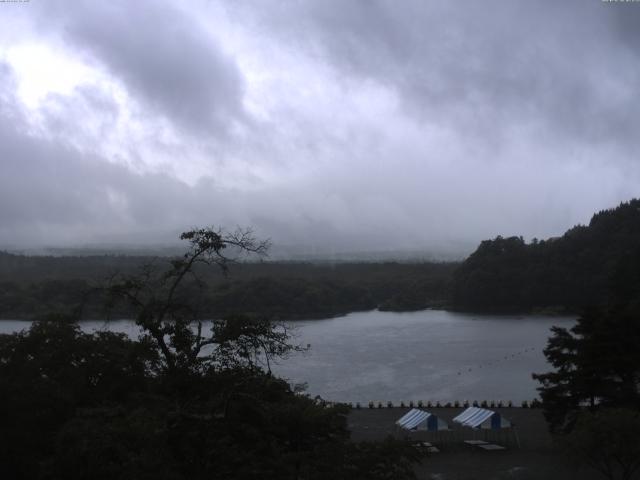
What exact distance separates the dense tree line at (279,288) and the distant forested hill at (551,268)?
5.76 meters

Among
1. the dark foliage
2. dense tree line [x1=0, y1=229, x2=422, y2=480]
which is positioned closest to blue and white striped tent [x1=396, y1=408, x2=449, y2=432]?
the dark foliage

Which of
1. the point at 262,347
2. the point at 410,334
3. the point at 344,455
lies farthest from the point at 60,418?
the point at 410,334

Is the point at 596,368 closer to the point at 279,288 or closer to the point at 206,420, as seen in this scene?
the point at 206,420

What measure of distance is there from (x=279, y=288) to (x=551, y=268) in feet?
69.1

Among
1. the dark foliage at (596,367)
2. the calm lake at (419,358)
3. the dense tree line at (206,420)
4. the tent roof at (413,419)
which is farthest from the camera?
the calm lake at (419,358)

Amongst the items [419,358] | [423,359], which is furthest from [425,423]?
[419,358]

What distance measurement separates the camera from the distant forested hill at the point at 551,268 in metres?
49.8

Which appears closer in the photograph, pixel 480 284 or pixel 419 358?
pixel 419 358

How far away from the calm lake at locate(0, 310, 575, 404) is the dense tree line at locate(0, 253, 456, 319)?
2097 mm

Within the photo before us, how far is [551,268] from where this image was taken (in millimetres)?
51125

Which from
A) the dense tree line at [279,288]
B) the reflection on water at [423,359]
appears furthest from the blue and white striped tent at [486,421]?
the dense tree line at [279,288]

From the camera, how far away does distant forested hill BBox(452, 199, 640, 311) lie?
163 feet

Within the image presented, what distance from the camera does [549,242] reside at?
5716 centimetres

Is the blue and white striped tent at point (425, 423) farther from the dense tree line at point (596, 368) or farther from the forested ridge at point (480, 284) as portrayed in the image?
the forested ridge at point (480, 284)
